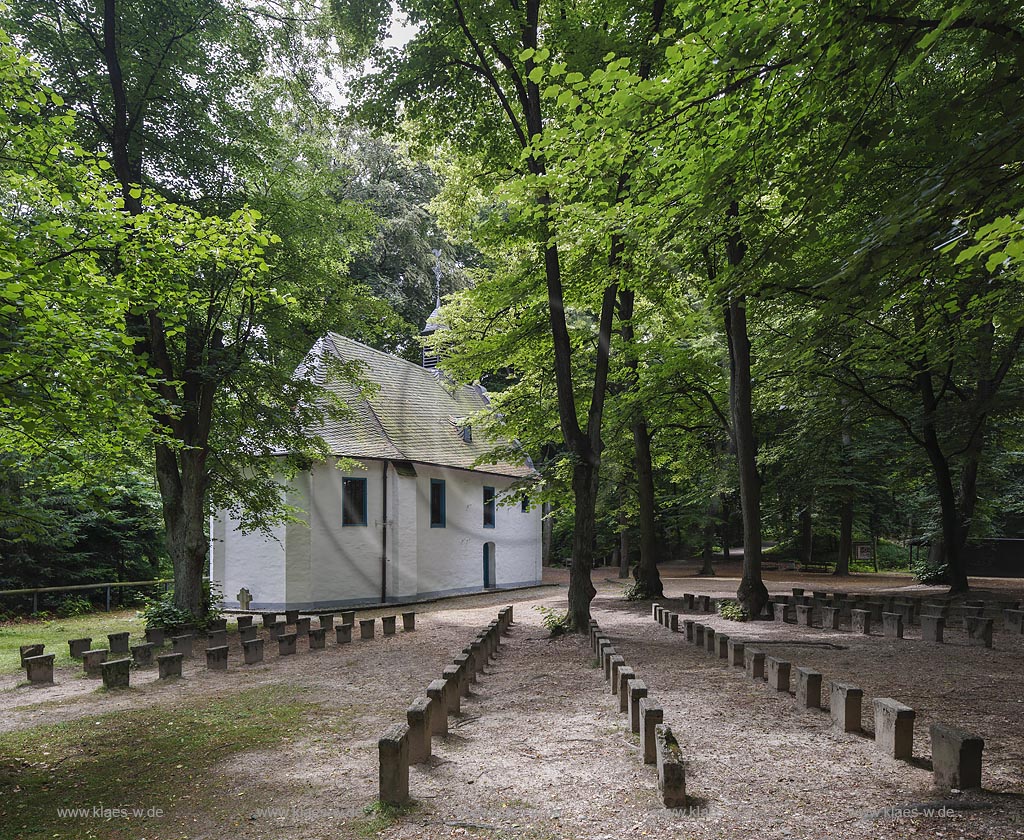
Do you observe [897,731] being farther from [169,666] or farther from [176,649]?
[176,649]

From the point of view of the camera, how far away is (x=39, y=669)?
10109 millimetres

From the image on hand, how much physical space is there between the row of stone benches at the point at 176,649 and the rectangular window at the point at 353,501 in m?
8.28

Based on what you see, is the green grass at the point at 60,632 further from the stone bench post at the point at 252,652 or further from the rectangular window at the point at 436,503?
the rectangular window at the point at 436,503

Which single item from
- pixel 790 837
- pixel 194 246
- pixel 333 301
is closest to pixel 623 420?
pixel 333 301

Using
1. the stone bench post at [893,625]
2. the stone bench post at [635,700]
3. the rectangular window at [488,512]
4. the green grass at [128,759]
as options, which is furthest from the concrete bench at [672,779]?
the rectangular window at [488,512]

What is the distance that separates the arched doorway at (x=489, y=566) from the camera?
28.6 metres

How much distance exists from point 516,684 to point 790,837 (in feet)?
17.0

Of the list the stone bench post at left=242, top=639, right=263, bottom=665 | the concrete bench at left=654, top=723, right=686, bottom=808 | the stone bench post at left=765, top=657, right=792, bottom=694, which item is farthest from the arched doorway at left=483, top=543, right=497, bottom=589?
the concrete bench at left=654, top=723, right=686, bottom=808

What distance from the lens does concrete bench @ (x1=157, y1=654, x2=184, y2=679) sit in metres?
10.1

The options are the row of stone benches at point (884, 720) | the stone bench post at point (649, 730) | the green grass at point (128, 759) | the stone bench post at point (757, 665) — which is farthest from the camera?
the stone bench post at point (757, 665)

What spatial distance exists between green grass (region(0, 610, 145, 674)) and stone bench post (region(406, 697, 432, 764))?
31.4 feet

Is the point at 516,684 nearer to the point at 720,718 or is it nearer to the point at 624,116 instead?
the point at 720,718

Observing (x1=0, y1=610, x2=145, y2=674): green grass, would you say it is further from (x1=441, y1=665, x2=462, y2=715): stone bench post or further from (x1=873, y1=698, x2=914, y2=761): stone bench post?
(x1=873, y1=698, x2=914, y2=761): stone bench post

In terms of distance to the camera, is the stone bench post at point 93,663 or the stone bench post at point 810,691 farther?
the stone bench post at point 93,663
